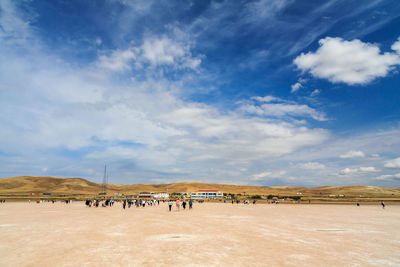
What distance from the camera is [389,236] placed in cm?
1628

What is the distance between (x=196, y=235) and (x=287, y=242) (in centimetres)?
593

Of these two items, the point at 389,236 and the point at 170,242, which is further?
the point at 389,236

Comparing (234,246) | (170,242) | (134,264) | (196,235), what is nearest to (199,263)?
(134,264)

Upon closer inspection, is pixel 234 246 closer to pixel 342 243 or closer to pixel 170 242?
pixel 170 242

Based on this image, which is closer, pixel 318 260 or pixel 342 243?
pixel 318 260

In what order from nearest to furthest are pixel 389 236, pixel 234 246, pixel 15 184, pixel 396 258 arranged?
1. pixel 396 258
2. pixel 234 246
3. pixel 389 236
4. pixel 15 184

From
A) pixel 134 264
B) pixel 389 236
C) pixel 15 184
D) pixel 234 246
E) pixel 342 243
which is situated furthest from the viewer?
pixel 15 184

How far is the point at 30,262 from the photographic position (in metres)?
9.92

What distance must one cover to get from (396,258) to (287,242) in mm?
5045

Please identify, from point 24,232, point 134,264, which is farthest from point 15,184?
point 134,264

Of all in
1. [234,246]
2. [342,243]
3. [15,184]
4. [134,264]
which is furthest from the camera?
[15,184]

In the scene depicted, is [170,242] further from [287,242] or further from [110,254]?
[287,242]

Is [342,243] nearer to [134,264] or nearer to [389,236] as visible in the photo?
[389,236]

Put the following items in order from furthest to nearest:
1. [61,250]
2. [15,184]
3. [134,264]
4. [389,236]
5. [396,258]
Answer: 1. [15,184]
2. [389,236]
3. [61,250]
4. [396,258]
5. [134,264]
